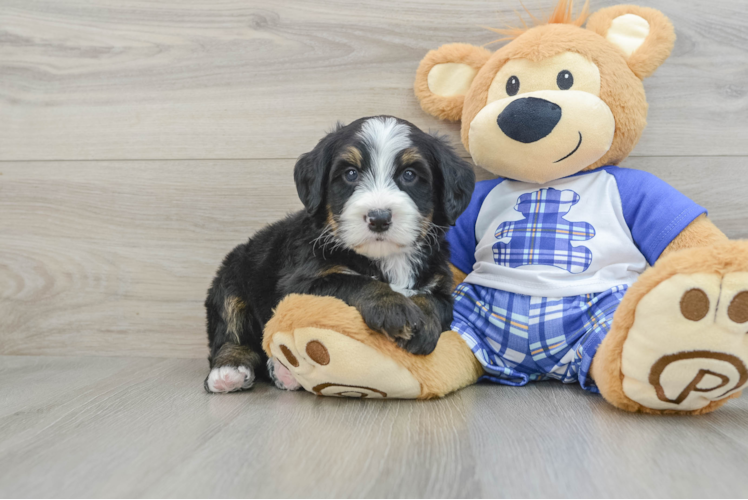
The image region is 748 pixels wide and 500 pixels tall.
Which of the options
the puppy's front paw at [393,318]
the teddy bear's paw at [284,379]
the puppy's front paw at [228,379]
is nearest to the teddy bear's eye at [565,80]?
the puppy's front paw at [393,318]

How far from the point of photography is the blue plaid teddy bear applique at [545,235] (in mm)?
1698

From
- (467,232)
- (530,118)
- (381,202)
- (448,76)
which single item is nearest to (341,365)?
(381,202)

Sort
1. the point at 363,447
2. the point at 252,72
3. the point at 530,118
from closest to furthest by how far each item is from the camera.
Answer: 1. the point at 363,447
2. the point at 530,118
3. the point at 252,72

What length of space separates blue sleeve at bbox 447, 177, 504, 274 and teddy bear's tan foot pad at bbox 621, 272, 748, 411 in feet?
2.37

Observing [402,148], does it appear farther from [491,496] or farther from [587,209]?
[491,496]

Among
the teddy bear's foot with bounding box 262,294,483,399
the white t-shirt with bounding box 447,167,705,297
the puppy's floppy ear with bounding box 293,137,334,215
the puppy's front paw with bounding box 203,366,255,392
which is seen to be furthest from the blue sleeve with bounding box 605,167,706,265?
the puppy's front paw with bounding box 203,366,255,392

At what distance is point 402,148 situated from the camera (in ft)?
5.04

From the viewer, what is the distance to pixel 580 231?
1716 mm

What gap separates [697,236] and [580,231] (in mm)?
310

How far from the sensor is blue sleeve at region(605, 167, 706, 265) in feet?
5.35

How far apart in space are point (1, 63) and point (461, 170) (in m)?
2.05

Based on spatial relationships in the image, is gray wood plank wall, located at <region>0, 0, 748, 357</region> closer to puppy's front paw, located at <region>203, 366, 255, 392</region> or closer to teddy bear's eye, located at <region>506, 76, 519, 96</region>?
teddy bear's eye, located at <region>506, 76, 519, 96</region>

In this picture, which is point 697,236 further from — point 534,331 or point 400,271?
point 400,271

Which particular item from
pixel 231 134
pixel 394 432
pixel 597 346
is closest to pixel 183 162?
pixel 231 134
